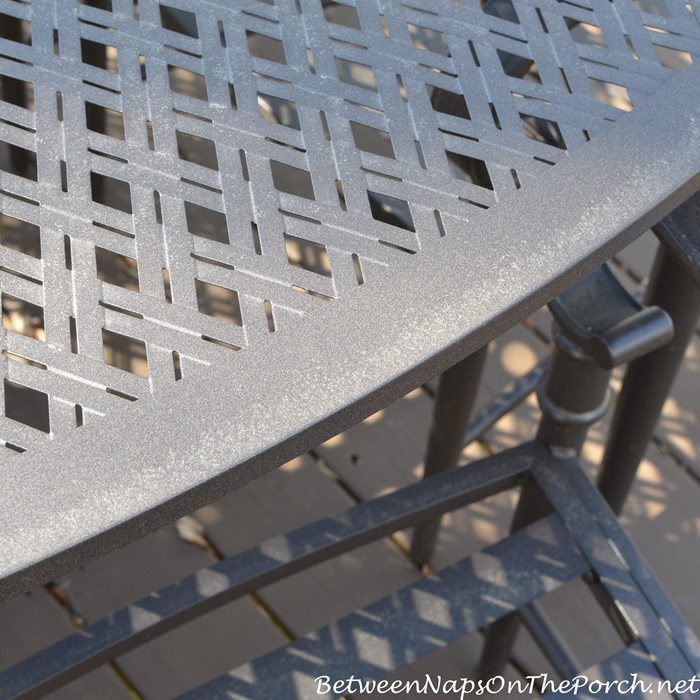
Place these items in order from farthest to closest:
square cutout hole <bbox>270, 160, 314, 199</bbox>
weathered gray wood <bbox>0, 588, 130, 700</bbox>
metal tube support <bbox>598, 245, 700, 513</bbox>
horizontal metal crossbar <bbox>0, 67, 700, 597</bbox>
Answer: weathered gray wood <bbox>0, 588, 130, 700</bbox>, metal tube support <bbox>598, 245, 700, 513</bbox>, square cutout hole <bbox>270, 160, 314, 199</bbox>, horizontal metal crossbar <bbox>0, 67, 700, 597</bbox>

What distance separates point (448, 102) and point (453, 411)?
0.66 m

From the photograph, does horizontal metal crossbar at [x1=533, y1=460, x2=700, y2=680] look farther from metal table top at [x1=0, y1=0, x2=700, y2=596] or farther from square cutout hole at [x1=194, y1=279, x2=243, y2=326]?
square cutout hole at [x1=194, y1=279, x2=243, y2=326]

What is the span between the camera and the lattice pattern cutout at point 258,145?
1.85 feet

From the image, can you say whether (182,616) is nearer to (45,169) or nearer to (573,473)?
(573,473)

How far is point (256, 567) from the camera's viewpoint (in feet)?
3.46

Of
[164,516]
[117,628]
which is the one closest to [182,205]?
[164,516]

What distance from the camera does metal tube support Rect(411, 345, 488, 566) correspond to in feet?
4.06

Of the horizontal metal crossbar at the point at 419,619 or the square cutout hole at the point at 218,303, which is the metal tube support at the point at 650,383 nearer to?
the horizontal metal crossbar at the point at 419,619

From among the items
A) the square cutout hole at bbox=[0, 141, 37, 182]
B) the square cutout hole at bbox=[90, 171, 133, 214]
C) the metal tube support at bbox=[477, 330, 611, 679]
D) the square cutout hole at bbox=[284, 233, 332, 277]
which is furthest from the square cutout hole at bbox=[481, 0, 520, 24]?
the square cutout hole at bbox=[0, 141, 37, 182]

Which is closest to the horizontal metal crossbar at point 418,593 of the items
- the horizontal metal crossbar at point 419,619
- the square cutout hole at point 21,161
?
the horizontal metal crossbar at point 419,619

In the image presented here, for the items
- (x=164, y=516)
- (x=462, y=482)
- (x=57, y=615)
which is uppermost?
(x=57, y=615)

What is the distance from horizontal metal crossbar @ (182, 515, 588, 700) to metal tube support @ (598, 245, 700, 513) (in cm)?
13

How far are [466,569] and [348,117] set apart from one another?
0.57 m

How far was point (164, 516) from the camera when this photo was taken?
503 millimetres
